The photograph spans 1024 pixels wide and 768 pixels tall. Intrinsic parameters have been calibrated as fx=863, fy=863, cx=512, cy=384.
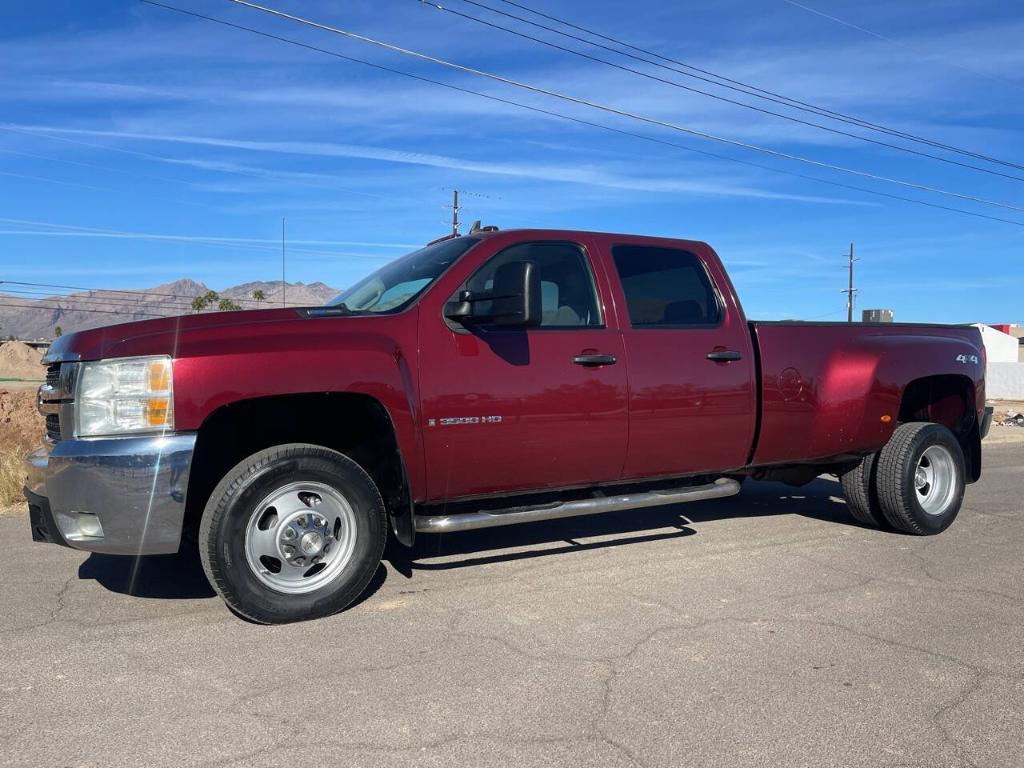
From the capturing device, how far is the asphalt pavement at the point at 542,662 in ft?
9.76

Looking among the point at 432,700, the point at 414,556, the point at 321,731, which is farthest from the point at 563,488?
the point at 321,731

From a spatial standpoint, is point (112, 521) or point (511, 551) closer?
point (112, 521)

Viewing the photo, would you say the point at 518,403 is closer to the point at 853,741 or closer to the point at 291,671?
the point at 291,671

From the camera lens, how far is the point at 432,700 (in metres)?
3.33

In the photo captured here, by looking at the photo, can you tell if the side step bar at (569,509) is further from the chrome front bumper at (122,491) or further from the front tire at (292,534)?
the chrome front bumper at (122,491)

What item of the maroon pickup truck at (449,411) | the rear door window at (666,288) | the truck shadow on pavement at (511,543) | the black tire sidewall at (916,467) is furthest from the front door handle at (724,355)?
the black tire sidewall at (916,467)

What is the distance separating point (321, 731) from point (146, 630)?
4.96ft

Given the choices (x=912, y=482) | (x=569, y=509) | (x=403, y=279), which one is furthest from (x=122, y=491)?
(x=912, y=482)

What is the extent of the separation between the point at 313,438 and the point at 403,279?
1112 millimetres

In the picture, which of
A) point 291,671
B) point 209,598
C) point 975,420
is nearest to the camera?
point 291,671

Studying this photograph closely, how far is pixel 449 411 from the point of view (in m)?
4.56

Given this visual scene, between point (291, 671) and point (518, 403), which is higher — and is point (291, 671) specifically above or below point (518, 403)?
below

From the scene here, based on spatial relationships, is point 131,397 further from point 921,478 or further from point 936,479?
point 936,479

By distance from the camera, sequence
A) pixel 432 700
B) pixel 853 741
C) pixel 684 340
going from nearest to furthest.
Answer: pixel 853 741, pixel 432 700, pixel 684 340
